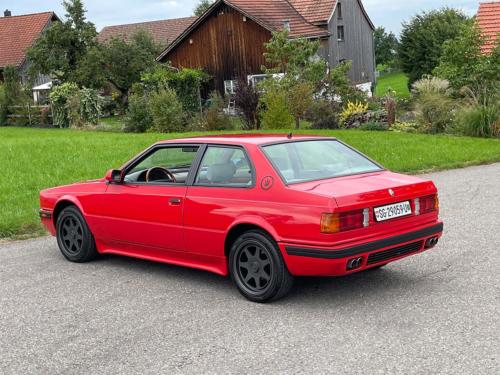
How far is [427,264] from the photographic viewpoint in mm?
7355

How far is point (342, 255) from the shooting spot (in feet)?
19.1

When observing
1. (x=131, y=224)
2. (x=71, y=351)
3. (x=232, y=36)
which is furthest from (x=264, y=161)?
(x=232, y=36)

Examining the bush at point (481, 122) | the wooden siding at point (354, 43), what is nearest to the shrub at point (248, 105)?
the bush at point (481, 122)

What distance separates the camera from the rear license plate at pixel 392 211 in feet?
20.0

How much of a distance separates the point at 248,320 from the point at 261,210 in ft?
3.07

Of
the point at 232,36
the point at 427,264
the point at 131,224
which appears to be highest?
the point at 232,36

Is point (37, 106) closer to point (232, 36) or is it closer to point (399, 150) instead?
point (232, 36)

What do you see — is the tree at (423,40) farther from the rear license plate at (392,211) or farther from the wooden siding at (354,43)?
the rear license plate at (392,211)

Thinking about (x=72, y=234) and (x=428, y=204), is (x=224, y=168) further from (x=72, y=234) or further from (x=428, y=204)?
(x=72, y=234)

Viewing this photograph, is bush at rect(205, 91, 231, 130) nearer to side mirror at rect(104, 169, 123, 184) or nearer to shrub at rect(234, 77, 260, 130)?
shrub at rect(234, 77, 260, 130)

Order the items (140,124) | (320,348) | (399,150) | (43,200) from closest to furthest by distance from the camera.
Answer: (320,348) < (43,200) < (399,150) < (140,124)

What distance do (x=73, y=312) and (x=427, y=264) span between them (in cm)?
338

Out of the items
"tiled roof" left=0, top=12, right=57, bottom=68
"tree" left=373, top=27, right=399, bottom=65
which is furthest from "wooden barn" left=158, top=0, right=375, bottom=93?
"tree" left=373, top=27, right=399, bottom=65

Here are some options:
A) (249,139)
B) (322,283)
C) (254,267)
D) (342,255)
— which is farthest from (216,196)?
(342,255)
